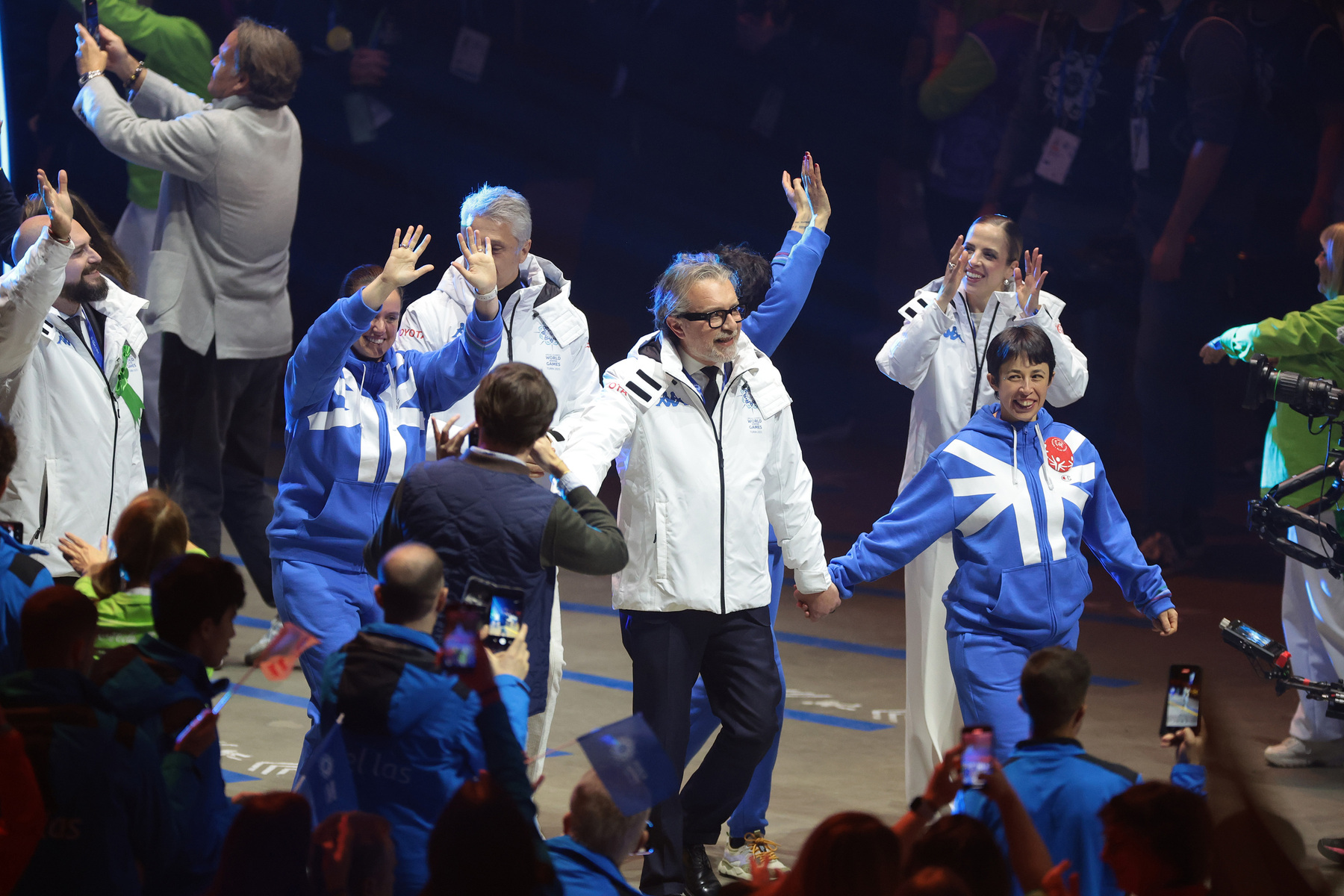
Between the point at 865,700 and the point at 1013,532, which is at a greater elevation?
the point at 1013,532

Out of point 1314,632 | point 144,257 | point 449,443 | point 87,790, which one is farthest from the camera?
point 144,257

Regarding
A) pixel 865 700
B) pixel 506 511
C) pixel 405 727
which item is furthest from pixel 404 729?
pixel 865 700

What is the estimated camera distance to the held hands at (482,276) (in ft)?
14.6

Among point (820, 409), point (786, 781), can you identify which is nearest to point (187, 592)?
point (786, 781)

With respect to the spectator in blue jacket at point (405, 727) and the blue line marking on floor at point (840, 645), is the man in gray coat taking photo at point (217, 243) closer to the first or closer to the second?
the blue line marking on floor at point (840, 645)

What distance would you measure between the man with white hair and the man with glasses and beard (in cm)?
97

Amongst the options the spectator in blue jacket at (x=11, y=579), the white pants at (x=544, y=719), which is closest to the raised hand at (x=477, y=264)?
the white pants at (x=544, y=719)

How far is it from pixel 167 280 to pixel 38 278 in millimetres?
1982

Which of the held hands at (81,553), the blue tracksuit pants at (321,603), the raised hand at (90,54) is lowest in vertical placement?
the blue tracksuit pants at (321,603)

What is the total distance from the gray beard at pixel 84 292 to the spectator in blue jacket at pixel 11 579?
1.34 metres

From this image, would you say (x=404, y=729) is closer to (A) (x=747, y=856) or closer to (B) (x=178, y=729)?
(B) (x=178, y=729)

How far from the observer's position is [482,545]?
10.3ft

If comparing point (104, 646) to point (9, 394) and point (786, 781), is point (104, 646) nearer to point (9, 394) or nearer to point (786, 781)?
point (9, 394)

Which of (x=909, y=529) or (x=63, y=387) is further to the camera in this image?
(x=63, y=387)
